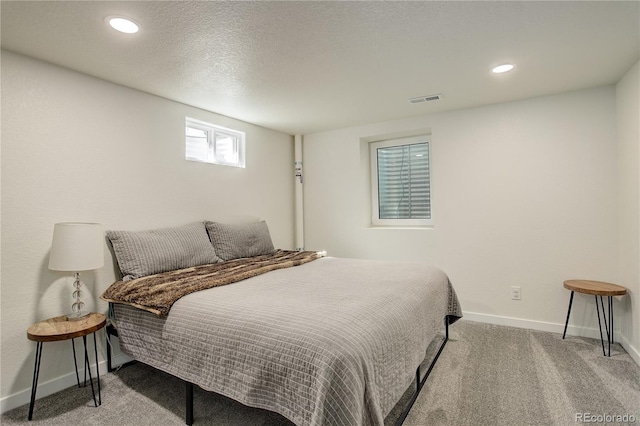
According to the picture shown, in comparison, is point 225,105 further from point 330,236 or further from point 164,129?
point 330,236

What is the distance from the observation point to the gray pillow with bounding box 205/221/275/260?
3.14 meters

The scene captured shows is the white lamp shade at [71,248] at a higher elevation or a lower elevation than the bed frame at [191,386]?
higher

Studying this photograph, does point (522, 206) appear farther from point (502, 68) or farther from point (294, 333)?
point (294, 333)

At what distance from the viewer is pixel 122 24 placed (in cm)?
181

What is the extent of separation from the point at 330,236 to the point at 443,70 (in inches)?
97.4

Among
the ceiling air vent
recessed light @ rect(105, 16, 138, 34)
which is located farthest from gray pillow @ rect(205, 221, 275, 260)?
the ceiling air vent

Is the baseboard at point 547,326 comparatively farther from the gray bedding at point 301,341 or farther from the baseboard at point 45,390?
the baseboard at point 45,390

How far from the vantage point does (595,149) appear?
2.88 m

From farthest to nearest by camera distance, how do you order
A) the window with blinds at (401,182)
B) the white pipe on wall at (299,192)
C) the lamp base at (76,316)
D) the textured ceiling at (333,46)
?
the white pipe on wall at (299,192) → the window with blinds at (401,182) → the lamp base at (76,316) → the textured ceiling at (333,46)

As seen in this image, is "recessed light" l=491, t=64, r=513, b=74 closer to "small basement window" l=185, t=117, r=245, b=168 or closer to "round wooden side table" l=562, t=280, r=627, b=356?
"round wooden side table" l=562, t=280, r=627, b=356

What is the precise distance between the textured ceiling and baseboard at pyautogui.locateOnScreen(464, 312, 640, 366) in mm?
2161

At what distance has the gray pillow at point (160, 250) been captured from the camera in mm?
2414

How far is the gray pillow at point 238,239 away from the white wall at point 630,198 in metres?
3.15

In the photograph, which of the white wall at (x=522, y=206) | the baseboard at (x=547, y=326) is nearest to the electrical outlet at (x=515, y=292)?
the white wall at (x=522, y=206)
